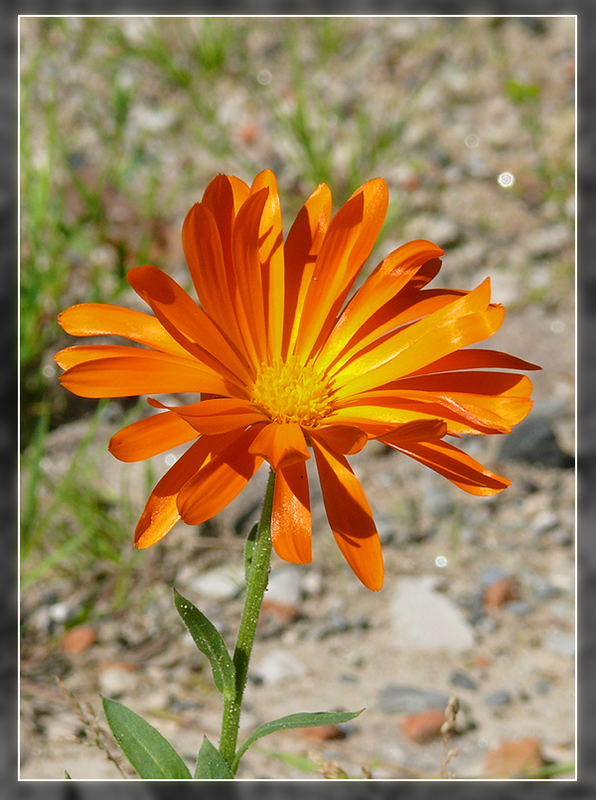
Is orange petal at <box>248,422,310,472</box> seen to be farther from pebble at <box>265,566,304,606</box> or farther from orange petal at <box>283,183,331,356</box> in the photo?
pebble at <box>265,566,304,606</box>

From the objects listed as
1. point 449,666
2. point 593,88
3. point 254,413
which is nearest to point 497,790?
point 449,666

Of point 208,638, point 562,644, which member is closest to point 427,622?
point 562,644

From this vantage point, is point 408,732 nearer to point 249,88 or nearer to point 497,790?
point 497,790

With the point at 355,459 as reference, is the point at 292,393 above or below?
below

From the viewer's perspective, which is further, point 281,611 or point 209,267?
point 281,611

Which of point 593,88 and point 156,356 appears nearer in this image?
point 156,356

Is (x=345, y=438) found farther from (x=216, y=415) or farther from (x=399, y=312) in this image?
(x=399, y=312)

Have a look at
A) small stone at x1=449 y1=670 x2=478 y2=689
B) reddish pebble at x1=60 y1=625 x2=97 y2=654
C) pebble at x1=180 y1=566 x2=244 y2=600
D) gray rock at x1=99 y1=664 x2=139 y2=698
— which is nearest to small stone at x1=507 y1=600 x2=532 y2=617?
small stone at x1=449 y1=670 x2=478 y2=689
